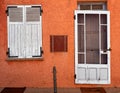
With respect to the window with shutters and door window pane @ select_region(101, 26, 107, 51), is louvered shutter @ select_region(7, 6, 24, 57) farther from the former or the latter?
door window pane @ select_region(101, 26, 107, 51)

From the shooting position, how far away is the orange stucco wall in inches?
469

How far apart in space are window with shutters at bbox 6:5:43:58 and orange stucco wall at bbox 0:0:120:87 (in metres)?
0.18

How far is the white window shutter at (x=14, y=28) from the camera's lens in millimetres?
11969

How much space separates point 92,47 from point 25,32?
8.35 ft

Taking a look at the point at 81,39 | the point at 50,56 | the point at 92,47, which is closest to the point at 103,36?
the point at 92,47

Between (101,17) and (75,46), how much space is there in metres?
1.45

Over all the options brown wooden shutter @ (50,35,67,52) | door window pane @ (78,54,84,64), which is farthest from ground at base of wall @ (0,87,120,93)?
brown wooden shutter @ (50,35,67,52)

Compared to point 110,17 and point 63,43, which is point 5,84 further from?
point 110,17

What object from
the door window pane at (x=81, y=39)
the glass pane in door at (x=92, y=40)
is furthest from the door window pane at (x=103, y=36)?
the door window pane at (x=81, y=39)

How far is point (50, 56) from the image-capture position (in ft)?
39.2

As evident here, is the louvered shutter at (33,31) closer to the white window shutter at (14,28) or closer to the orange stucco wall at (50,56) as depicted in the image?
the orange stucco wall at (50,56)

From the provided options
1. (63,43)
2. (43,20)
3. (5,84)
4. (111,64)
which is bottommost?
(5,84)

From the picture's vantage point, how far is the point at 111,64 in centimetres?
1189

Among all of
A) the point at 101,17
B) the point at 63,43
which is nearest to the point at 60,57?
the point at 63,43
